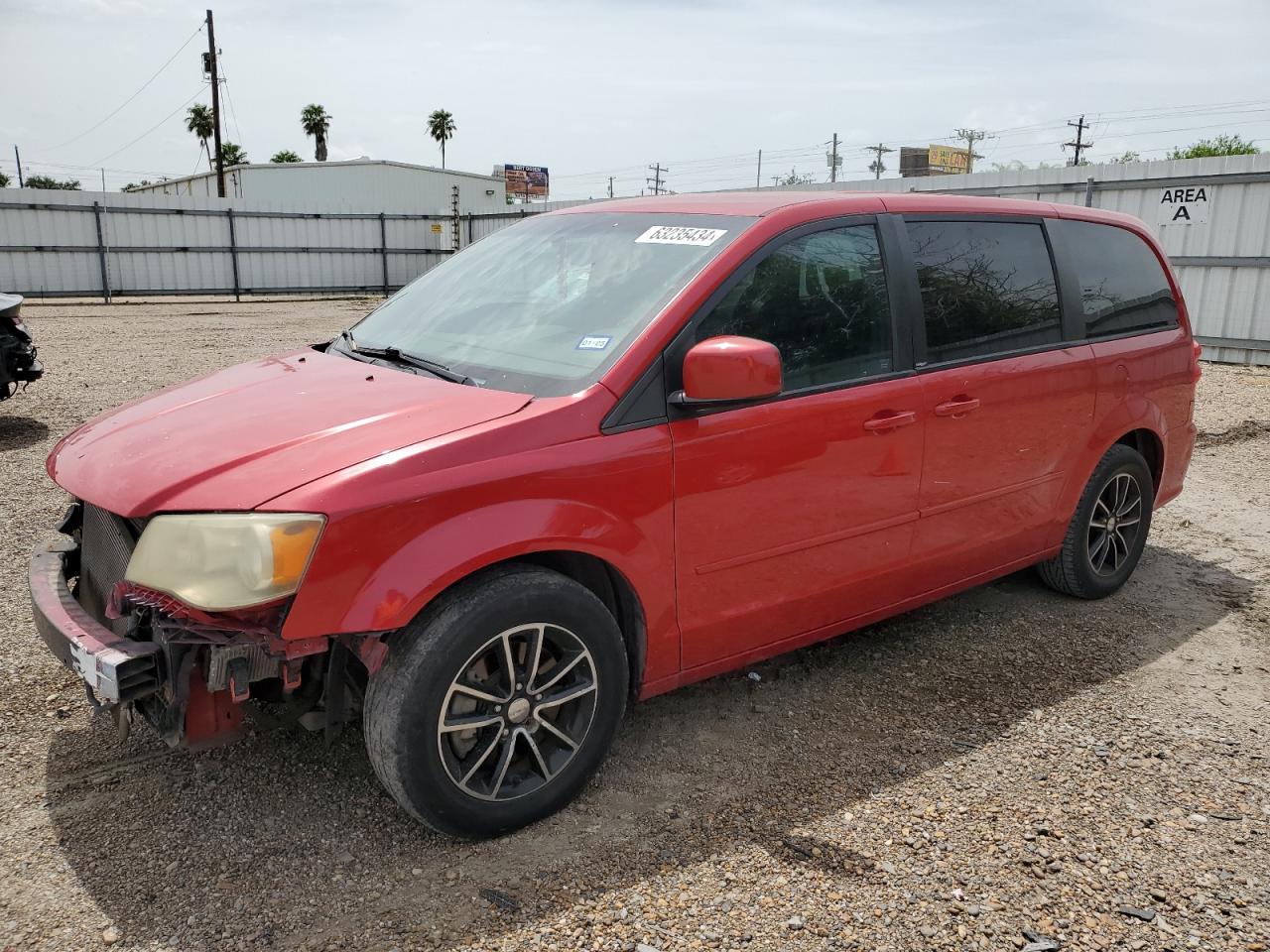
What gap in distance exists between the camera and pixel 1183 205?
13.4m

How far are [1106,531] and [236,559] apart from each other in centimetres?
394

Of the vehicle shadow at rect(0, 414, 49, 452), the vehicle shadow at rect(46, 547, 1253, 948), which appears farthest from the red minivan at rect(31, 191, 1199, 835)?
the vehicle shadow at rect(0, 414, 49, 452)

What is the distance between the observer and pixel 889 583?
145 inches

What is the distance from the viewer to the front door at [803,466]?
3.03 meters

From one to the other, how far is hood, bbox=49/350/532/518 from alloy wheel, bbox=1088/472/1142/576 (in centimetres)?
310

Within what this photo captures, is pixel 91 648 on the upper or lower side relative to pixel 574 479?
lower

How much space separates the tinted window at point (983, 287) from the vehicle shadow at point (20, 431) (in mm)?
7033

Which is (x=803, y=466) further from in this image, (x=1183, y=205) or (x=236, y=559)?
(x=1183, y=205)

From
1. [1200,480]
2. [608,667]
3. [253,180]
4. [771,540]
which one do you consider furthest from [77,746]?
[253,180]

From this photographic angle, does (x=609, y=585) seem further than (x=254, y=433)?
Yes

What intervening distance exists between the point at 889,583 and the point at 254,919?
2371mm

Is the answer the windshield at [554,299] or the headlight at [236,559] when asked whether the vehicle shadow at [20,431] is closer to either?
the windshield at [554,299]

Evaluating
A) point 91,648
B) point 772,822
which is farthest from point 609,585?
point 91,648

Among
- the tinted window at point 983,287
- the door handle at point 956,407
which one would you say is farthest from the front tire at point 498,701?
the tinted window at point 983,287
